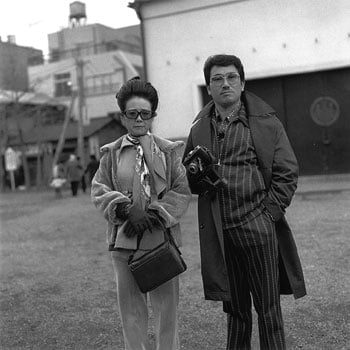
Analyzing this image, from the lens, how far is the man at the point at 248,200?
323 centimetres

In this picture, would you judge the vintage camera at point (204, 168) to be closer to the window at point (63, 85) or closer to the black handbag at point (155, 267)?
the black handbag at point (155, 267)

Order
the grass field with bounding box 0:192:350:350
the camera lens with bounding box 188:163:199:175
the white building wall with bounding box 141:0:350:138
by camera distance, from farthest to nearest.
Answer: the white building wall with bounding box 141:0:350:138, the grass field with bounding box 0:192:350:350, the camera lens with bounding box 188:163:199:175

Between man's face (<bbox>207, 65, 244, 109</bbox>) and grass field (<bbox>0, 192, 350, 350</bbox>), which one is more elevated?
man's face (<bbox>207, 65, 244, 109</bbox>)

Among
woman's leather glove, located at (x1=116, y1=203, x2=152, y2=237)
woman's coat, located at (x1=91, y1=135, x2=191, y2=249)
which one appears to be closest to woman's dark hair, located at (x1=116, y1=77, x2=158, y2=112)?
woman's coat, located at (x1=91, y1=135, x2=191, y2=249)

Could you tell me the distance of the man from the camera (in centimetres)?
323

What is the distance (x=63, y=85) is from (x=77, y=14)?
7.53m

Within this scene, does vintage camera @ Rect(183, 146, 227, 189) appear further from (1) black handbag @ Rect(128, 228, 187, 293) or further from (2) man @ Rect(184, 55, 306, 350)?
(1) black handbag @ Rect(128, 228, 187, 293)

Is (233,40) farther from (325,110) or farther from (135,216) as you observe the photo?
(135,216)

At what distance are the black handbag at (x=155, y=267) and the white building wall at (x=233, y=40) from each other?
448 inches

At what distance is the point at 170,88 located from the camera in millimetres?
14906

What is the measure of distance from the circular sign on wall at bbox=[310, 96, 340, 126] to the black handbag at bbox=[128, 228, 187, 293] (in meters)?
12.3

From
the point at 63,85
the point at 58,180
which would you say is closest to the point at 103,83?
the point at 63,85

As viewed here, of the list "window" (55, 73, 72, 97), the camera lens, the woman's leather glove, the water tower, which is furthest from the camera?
the water tower

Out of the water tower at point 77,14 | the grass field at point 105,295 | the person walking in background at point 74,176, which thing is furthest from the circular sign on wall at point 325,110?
the water tower at point 77,14
